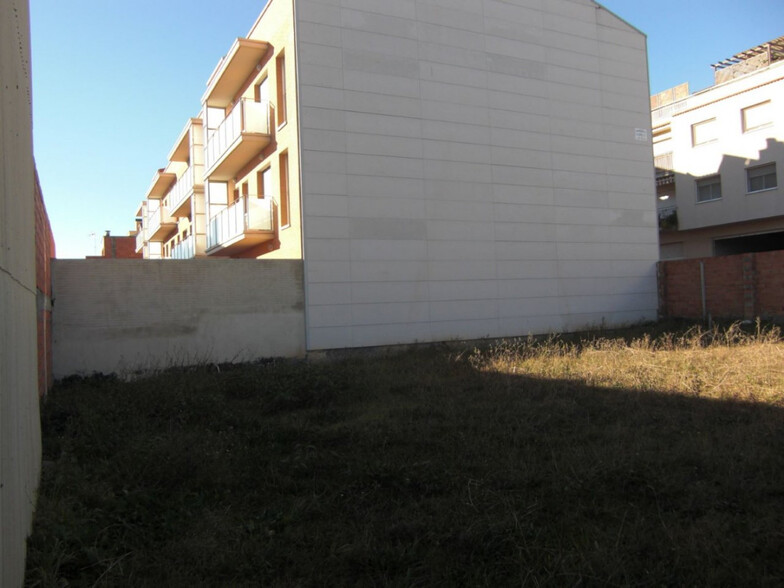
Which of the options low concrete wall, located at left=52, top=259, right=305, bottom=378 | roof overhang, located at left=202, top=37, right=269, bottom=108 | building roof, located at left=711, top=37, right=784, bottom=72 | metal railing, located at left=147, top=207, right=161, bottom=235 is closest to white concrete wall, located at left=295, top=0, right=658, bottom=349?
low concrete wall, located at left=52, top=259, right=305, bottom=378

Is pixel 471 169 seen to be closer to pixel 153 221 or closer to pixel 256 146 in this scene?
pixel 256 146

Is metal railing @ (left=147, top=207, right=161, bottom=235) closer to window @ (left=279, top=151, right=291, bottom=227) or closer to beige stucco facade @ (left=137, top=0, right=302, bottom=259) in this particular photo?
beige stucco facade @ (left=137, top=0, right=302, bottom=259)

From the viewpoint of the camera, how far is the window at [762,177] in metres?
26.1

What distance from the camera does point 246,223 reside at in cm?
1580

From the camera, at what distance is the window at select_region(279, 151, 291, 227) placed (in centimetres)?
1479

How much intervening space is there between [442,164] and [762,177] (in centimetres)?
1942

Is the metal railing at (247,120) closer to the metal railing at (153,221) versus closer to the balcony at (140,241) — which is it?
the metal railing at (153,221)

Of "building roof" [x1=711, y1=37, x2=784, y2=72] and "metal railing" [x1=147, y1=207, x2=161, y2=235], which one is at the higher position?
"building roof" [x1=711, y1=37, x2=784, y2=72]

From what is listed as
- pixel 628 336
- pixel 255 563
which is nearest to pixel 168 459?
pixel 255 563

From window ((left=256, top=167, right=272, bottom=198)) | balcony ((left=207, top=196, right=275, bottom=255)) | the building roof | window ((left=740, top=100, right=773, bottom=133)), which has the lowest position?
balcony ((left=207, top=196, right=275, bottom=255))

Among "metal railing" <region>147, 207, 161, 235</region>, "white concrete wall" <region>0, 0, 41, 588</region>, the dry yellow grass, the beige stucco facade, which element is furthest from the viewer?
"metal railing" <region>147, 207, 161, 235</region>

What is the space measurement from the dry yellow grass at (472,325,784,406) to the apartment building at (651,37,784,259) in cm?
1731

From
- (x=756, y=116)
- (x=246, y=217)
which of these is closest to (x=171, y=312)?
(x=246, y=217)

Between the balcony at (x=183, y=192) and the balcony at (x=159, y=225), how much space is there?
6.79ft
